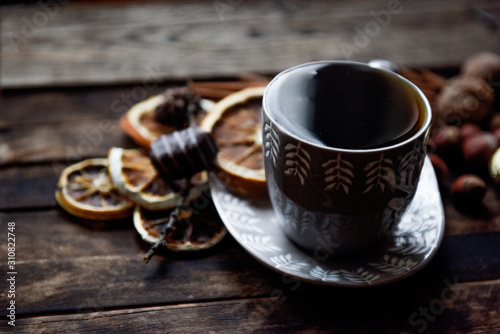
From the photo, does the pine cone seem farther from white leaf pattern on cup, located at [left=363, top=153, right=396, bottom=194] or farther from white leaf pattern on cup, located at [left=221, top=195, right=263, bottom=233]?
white leaf pattern on cup, located at [left=363, top=153, right=396, bottom=194]

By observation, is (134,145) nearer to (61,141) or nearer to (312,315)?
(61,141)

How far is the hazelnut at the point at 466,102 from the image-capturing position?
3.43 ft

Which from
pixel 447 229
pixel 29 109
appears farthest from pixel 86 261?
pixel 447 229

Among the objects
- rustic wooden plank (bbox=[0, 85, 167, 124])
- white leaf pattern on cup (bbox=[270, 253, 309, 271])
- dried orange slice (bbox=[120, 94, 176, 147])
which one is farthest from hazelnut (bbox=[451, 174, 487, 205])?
rustic wooden plank (bbox=[0, 85, 167, 124])

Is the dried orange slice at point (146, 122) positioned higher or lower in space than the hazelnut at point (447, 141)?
higher

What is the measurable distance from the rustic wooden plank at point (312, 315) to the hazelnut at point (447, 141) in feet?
1.10

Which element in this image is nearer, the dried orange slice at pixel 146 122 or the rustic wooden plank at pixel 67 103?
the dried orange slice at pixel 146 122

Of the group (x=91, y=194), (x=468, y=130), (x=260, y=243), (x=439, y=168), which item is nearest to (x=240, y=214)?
(x=260, y=243)

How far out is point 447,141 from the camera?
999mm

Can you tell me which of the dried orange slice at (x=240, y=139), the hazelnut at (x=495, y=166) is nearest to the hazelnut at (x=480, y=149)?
the hazelnut at (x=495, y=166)

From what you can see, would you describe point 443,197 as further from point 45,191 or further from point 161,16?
point 161,16

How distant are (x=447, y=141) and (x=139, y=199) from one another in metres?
0.63

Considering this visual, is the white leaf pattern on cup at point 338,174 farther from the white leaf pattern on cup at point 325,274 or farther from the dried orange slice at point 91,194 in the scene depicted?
the dried orange slice at point 91,194

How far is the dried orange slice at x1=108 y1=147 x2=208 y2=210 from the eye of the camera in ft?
2.84
